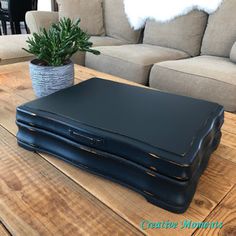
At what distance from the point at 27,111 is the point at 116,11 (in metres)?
2.02

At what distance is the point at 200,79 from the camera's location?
1.38 metres

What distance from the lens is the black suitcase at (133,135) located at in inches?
19.7

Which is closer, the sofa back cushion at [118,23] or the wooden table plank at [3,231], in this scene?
the wooden table plank at [3,231]

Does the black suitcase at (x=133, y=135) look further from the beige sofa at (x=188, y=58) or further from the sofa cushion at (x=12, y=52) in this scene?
the sofa cushion at (x=12, y=52)

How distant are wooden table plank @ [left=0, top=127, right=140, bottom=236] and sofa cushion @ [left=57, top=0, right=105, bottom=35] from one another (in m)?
2.02

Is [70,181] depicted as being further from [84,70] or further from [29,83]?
[84,70]

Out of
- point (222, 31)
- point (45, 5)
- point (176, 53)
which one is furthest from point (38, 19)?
point (45, 5)

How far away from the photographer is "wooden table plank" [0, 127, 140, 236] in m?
0.46

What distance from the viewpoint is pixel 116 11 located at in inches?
95.0

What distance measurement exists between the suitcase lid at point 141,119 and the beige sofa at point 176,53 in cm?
71

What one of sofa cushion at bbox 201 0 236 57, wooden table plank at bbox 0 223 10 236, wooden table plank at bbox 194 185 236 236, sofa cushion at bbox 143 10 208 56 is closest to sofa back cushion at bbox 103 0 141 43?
sofa cushion at bbox 143 10 208 56

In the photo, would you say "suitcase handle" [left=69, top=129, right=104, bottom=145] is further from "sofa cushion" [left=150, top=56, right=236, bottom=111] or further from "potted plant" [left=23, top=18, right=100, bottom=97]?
"sofa cushion" [left=150, top=56, right=236, bottom=111]

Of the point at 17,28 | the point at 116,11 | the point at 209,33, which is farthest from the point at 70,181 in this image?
the point at 17,28

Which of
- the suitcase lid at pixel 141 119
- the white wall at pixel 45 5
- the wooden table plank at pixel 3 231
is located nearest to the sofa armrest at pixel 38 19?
the suitcase lid at pixel 141 119
